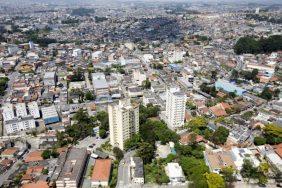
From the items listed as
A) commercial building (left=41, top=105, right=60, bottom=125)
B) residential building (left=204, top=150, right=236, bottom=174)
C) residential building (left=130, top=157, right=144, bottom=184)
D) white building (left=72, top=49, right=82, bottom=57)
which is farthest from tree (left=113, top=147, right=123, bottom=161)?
white building (left=72, top=49, right=82, bottom=57)

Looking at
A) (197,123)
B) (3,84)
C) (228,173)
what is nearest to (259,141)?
(197,123)

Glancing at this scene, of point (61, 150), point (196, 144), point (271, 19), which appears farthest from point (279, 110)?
point (271, 19)

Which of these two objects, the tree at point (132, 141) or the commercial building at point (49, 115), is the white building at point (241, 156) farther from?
the commercial building at point (49, 115)

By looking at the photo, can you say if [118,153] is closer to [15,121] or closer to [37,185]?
[37,185]

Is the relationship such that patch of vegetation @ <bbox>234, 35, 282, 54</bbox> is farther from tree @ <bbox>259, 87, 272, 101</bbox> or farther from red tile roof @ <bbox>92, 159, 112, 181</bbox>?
→ red tile roof @ <bbox>92, 159, 112, 181</bbox>

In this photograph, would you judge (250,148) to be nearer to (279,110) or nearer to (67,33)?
(279,110)

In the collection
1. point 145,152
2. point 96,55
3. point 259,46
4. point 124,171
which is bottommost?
point 124,171
